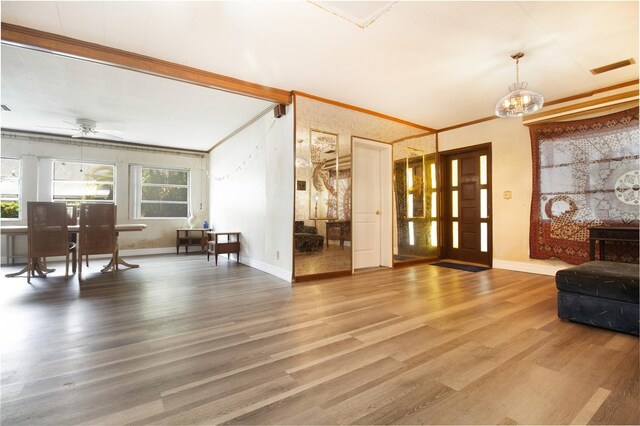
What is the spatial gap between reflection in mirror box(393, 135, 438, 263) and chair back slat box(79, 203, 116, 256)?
14.8 feet

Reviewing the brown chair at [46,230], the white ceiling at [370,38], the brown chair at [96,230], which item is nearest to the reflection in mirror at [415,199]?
the white ceiling at [370,38]

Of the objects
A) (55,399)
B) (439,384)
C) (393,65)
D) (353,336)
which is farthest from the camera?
(393,65)

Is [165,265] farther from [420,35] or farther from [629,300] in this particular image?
[629,300]

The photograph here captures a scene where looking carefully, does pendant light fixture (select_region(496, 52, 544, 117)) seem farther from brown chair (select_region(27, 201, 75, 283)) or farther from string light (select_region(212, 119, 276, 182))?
brown chair (select_region(27, 201, 75, 283))

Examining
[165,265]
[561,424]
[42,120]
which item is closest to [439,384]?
[561,424]

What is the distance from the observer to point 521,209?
4.67 m

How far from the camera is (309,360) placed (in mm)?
1789

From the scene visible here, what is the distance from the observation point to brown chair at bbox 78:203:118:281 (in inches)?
166

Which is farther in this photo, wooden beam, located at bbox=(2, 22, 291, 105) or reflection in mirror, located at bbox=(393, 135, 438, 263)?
reflection in mirror, located at bbox=(393, 135, 438, 263)

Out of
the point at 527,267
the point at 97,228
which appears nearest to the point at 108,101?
the point at 97,228

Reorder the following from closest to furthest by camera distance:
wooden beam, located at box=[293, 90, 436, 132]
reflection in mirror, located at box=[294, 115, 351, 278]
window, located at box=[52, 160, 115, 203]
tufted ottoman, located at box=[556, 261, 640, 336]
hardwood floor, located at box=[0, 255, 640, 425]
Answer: hardwood floor, located at box=[0, 255, 640, 425], tufted ottoman, located at box=[556, 261, 640, 336], reflection in mirror, located at box=[294, 115, 351, 278], wooden beam, located at box=[293, 90, 436, 132], window, located at box=[52, 160, 115, 203]

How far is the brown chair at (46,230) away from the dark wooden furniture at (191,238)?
2.90 meters

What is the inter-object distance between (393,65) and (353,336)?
9.62 ft

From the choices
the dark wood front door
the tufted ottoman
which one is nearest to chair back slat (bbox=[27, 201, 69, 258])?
the tufted ottoman
